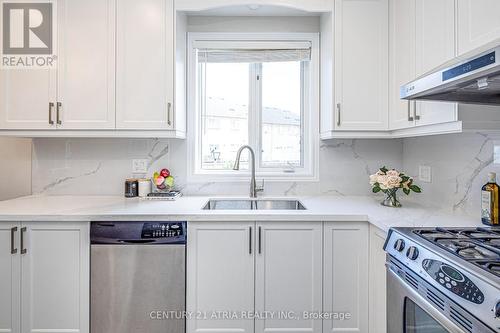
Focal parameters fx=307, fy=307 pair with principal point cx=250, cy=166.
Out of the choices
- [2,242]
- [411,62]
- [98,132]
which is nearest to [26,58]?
[98,132]

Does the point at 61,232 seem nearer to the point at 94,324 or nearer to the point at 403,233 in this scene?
the point at 94,324

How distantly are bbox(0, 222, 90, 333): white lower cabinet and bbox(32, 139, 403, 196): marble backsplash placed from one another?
0.69 metres

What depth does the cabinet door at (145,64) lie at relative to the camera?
2.01m

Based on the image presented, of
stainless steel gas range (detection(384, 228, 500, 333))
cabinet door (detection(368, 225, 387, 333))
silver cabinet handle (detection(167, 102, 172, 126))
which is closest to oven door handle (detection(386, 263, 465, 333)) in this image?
stainless steel gas range (detection(384, 228, 500, 333))

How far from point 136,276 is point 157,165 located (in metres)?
0.91

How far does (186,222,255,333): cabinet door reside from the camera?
1.71m

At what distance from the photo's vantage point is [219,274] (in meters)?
1.72

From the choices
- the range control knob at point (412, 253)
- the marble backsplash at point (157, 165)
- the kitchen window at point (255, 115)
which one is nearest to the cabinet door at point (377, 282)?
the range control knob at point (412, 253)

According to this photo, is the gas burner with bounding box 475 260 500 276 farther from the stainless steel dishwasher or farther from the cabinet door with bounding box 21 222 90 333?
the cabinet door with bounding box 21 222 90 333

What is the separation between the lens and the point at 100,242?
1685 mm

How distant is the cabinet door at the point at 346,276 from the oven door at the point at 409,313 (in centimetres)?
37

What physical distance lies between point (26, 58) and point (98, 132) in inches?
27.0

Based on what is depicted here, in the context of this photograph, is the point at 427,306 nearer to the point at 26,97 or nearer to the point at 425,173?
the point at 425,173

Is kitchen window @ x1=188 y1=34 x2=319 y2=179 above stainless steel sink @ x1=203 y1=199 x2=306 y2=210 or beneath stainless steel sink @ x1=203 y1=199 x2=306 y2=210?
above
